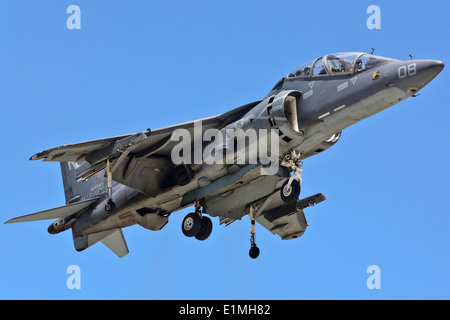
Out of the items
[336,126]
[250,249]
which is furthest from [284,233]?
[336,126]

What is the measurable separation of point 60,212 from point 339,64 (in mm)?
9571

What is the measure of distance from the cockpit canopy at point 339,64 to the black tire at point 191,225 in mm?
4705

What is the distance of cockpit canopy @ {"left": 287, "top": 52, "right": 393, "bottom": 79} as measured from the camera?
1990 cm

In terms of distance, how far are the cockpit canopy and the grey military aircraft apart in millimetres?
27

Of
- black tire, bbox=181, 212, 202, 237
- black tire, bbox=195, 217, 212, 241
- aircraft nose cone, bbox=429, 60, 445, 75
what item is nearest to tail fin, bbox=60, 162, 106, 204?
black tire, bbox=181, 212, 202, 237

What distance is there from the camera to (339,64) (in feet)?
66.4

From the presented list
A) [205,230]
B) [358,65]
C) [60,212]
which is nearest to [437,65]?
[358,65]

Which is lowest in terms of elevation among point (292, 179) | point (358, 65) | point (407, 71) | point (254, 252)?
point (254, 252)

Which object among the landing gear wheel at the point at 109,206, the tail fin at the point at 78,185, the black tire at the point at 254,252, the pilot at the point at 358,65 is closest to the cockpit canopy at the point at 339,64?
the pilot at the point at 358,65

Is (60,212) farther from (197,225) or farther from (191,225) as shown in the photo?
(197,225)

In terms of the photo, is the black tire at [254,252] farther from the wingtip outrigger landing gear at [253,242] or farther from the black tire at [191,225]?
the black tire at [191,225]

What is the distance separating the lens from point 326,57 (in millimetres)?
20547

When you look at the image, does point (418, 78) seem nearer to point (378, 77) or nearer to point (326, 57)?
point (378, 77)

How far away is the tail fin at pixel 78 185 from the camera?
24781 mm
